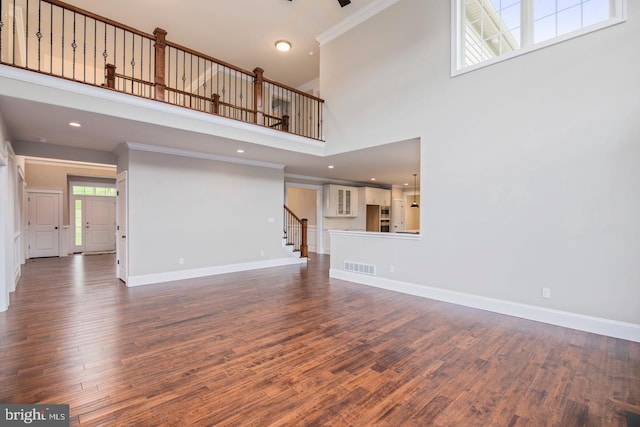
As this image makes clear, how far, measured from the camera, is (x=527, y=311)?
375 cm

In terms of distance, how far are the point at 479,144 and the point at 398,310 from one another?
262cm

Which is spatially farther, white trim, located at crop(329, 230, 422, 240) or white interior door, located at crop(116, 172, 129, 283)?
white interior door, located at crop(116, 172, 129, 283)

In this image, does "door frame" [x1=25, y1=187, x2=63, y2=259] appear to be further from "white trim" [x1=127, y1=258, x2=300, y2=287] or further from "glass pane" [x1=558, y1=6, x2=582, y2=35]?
"glass pane" [x1=558, y1=6, x2=582, y2=35]

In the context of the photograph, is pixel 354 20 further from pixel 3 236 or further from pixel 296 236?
pixel 3 236

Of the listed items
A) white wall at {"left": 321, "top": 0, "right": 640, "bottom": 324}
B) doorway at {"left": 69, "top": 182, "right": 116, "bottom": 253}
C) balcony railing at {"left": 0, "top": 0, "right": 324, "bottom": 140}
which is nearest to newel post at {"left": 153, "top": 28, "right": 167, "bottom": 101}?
balcony railing at {"left": 0, "top": 0, "right": 324, "bottom": 140}

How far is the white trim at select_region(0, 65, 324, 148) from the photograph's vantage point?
326cm

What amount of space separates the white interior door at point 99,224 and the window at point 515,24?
11.6 meters

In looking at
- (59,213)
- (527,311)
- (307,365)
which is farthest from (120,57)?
(527,311)

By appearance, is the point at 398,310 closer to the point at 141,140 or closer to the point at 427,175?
the point at 427,175

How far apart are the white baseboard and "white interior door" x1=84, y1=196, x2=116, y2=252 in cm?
1003

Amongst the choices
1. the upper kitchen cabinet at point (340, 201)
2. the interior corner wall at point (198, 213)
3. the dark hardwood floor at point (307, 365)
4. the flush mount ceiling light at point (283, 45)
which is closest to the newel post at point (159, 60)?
the interior corner wall at point (198, 213)

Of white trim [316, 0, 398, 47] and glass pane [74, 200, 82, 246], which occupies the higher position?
white trim [316, 0, 398, 47]

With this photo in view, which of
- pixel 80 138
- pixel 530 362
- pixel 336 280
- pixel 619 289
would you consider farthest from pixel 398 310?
pixel 80 138

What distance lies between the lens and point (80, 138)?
512 cm
